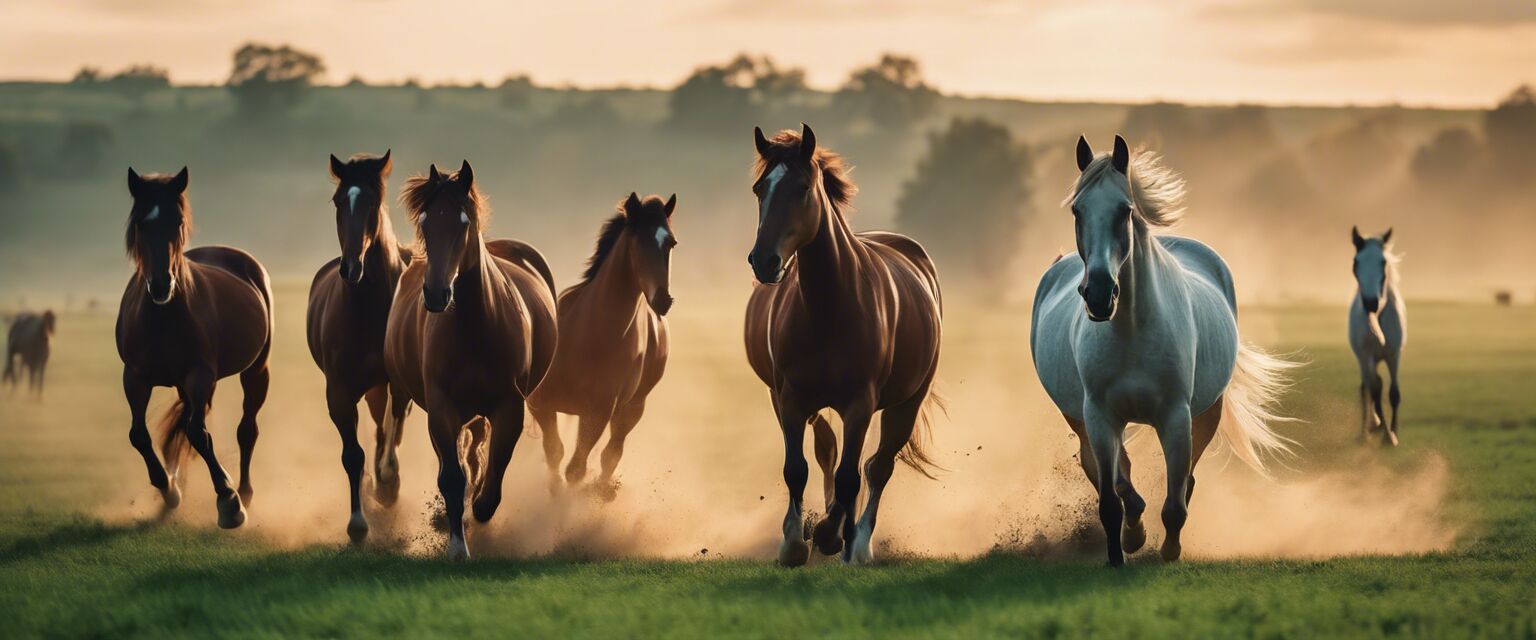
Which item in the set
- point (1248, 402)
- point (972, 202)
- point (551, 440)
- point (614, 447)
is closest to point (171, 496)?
point (551, 440)

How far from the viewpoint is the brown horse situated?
909cm

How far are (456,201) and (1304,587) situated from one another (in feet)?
Answer: 17.4

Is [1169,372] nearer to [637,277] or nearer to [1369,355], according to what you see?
[637,277]

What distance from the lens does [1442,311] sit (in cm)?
5894

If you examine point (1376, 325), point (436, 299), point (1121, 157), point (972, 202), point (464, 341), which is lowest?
point (464, 341)

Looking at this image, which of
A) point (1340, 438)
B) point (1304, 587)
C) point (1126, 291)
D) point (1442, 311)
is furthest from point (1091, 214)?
point (1442, 311)

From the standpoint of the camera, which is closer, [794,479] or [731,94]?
[794,479]

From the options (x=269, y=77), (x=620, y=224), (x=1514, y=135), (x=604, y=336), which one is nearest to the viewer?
(x=604, y=336)

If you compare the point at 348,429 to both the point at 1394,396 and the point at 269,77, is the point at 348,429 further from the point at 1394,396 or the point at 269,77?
the point at 269,77

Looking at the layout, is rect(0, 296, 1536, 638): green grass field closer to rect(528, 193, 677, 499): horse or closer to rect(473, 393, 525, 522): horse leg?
rect(473, 393, 525, 522): horse leg

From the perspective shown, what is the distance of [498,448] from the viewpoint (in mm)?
10094

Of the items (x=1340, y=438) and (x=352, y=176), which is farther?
(x=1340, y=438)

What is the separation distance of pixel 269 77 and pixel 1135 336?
10730 centimetres

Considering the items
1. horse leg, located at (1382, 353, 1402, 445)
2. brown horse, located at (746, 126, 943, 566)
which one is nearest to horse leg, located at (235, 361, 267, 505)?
brown horse, located at (746, 126, 943, 566)
